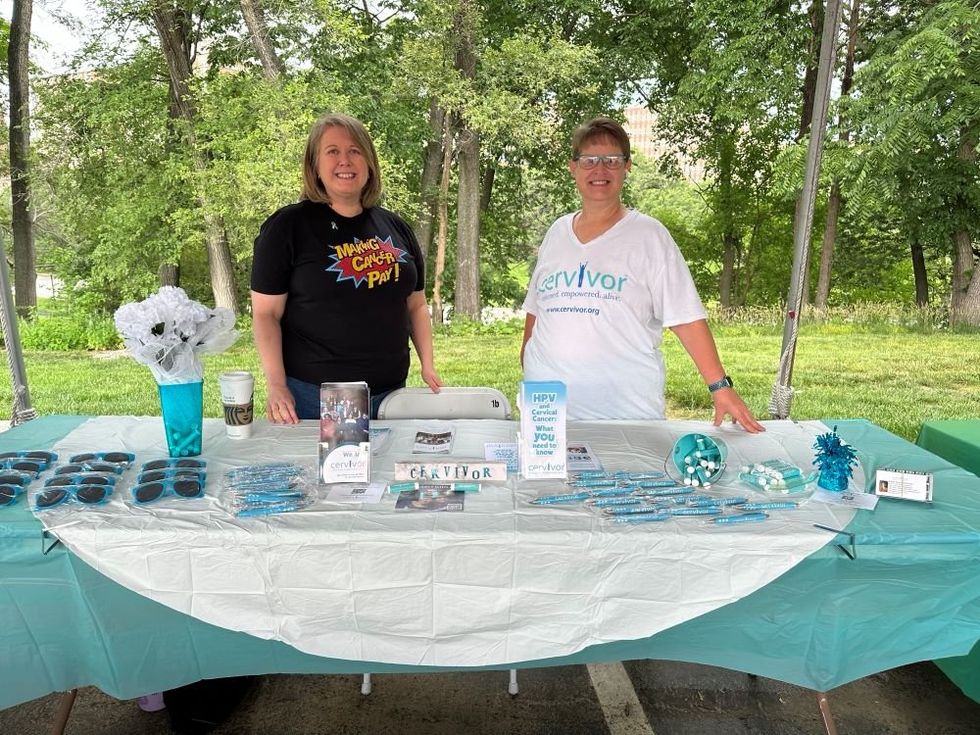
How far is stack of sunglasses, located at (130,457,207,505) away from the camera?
118 centimetres

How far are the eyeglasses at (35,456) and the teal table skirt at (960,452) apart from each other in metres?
1.91

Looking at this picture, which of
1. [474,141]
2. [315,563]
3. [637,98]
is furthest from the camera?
[637,98]

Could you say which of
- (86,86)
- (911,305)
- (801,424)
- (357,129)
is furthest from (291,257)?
(911,305)

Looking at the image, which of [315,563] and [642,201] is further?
[642,201]

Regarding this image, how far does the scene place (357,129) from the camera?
5.42 feet

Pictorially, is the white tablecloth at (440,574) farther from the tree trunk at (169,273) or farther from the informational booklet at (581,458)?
the tree trunk at (169,273)

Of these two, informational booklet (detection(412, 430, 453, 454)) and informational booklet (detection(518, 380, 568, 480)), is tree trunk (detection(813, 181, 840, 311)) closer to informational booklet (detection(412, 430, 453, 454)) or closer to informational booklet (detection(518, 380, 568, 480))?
informational booklet (detection(412, 430, 453, 454))

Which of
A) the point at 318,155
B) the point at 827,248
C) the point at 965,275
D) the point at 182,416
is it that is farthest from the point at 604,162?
the point at 827,248

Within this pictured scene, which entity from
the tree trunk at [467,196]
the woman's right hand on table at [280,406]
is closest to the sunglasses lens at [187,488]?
the woman's right hand on table at [280,406]

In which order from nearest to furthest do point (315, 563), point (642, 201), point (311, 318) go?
point (315, 563) → point (311, 318) → point (642, 201)

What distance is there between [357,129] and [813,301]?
5059 millimetres

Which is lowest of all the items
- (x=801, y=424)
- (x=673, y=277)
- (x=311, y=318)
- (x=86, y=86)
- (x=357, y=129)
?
(x=801, y=424)

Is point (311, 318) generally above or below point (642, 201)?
below

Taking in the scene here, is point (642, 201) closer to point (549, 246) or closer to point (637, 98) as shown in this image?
point (637, 98)
